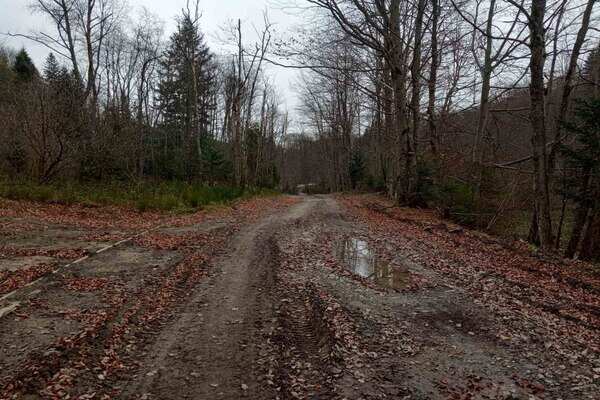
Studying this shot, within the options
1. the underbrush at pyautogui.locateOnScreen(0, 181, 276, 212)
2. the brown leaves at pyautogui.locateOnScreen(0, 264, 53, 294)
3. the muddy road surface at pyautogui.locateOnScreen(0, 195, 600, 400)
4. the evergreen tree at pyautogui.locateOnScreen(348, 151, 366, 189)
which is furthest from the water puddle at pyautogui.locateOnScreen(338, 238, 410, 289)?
the evergreen tree at pyautogui.locateOnScreen(348, 151, 366, 189)

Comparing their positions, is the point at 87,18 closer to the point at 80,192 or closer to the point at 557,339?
the point at 80,192

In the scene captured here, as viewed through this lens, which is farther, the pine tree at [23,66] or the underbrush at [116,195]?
the pine tree at [23,66]

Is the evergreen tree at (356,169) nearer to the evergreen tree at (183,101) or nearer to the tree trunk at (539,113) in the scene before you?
the evergreen tree at (183,101)

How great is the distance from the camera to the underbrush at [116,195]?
1395 centimetres

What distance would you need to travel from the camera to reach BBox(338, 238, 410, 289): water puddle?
7.25 meters

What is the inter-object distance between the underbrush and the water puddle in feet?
25.7

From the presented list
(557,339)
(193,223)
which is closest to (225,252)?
(193,223)

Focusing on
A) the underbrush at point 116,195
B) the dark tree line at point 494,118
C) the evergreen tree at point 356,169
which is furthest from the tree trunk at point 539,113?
the evergreen tree at point 356,169

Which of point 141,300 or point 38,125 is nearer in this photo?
point 141,300

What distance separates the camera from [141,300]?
5691 mm

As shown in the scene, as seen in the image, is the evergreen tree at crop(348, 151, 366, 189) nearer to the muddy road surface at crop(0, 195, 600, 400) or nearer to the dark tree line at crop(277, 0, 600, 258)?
the dark tree line at crop(277, 0, 600, 258)

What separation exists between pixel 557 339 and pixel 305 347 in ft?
9.46

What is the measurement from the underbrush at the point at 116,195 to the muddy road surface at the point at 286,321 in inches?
188

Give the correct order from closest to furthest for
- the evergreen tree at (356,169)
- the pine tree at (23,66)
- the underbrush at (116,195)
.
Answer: the underbrush at (116,195), the pine tree at (23,66), the evergreen tree at (356,169)
